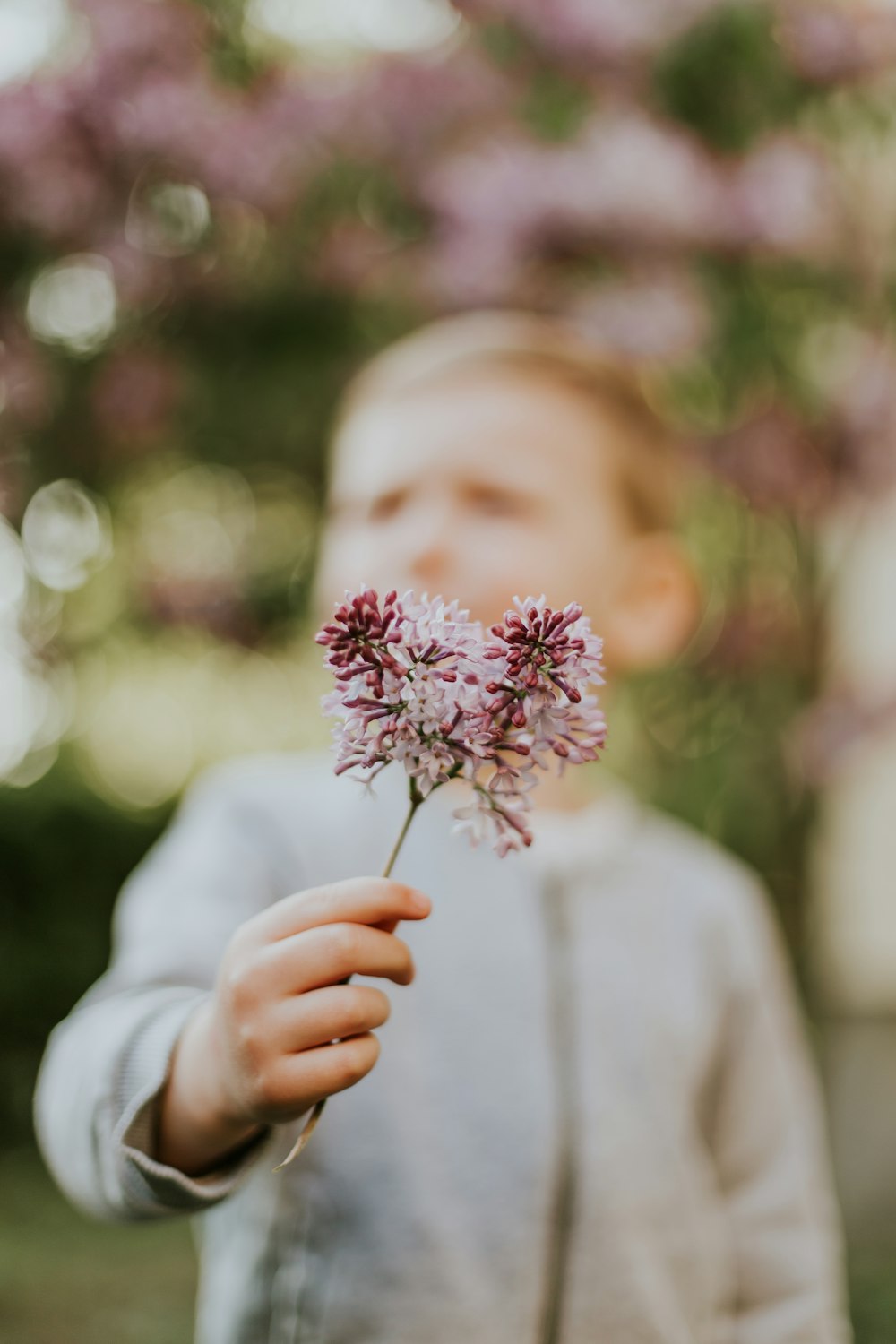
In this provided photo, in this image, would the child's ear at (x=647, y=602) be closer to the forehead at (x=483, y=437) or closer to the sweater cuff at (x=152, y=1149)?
the forehead at (x=483, y=437)

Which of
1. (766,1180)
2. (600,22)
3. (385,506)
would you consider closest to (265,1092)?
(385,506)

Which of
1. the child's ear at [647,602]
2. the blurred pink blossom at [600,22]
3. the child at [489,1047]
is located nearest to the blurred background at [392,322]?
the blurred pink blossom at [600,22]

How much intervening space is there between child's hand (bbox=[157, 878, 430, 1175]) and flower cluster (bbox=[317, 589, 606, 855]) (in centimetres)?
10

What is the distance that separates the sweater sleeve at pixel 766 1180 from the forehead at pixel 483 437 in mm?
570

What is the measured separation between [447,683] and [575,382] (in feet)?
3.25

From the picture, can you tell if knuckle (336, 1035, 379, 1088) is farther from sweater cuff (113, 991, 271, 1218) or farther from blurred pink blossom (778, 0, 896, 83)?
blurred pink blossom (778, 0, 896, 83)

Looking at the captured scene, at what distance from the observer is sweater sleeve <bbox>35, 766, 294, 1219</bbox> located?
2.59ft

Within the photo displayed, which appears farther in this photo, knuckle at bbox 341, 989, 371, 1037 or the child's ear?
the child's ear

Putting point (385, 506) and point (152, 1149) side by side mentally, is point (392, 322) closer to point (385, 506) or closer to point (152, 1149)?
point (385, 506)

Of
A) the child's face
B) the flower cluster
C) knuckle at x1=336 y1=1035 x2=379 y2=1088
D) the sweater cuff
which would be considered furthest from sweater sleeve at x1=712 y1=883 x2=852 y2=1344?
the flower cluster

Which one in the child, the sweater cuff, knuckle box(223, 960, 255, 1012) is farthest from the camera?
the child

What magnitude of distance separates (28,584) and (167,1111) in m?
1.92

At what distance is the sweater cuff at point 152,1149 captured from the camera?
2.53ft

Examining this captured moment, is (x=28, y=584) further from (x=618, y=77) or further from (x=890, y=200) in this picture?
(x=890, y=200)
